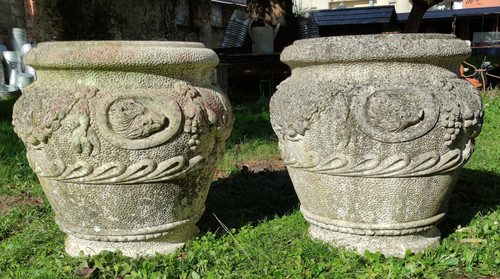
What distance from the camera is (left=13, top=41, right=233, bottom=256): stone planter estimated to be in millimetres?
2508

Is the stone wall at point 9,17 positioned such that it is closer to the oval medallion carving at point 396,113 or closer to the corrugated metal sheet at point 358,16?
the oval medallion carving at point 396,113

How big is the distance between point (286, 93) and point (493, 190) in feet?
6.80

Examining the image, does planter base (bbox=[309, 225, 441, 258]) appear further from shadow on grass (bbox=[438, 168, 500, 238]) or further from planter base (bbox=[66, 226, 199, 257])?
planter base (bbox=[66, 226, 199, 257])

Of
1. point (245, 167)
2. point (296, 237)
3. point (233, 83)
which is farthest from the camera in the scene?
point (233, 83)

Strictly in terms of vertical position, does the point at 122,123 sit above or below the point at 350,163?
above

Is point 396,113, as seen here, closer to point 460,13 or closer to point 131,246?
point 131,246

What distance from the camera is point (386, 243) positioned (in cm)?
283

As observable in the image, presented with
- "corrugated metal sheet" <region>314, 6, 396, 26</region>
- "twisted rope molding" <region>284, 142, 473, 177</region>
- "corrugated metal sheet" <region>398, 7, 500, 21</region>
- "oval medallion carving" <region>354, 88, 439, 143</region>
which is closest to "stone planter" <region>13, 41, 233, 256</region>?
"twisted rope molding" <region>284, 142, 473, 177</region>

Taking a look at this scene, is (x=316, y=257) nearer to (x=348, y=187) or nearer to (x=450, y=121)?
(x=348, y=187)

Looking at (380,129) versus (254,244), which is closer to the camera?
(380,129)

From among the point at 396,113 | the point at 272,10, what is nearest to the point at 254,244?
the point at 396,113

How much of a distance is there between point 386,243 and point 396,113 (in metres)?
0.81

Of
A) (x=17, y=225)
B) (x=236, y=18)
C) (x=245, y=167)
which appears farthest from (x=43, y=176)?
(x=236, y=18)

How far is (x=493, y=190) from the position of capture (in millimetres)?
3828
